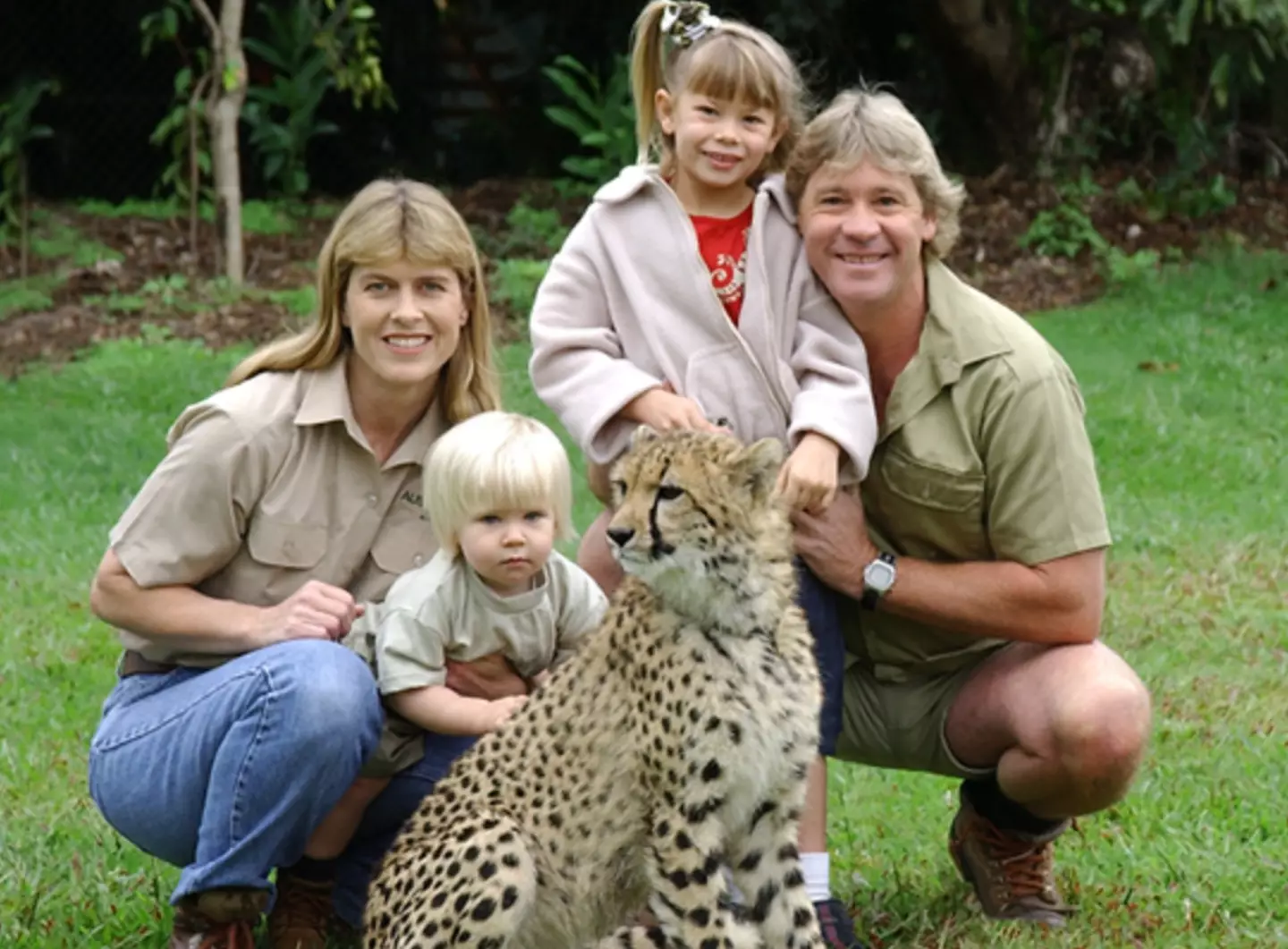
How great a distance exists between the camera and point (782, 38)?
11617 mm

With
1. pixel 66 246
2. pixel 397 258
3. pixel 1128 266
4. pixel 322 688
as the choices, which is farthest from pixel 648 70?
pixel 66 246

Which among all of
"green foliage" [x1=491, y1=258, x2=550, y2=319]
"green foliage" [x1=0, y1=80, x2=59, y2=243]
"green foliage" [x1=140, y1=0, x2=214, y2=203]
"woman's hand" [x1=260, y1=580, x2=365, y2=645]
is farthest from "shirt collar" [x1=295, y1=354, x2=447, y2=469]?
"green foliage" [x1=0, y1=80, x2=59, y2=243]

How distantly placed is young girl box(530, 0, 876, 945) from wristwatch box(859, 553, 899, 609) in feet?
0.29

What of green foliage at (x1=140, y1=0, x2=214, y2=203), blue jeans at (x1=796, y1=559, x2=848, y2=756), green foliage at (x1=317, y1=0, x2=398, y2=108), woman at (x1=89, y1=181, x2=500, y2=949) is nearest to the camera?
woman at (x1=89, y1=181, x2=500, y2=949)

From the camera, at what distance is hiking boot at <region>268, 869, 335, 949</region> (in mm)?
3713

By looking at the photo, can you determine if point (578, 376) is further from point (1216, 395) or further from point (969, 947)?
point (1216, 395)

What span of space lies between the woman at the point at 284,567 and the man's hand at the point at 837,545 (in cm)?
65

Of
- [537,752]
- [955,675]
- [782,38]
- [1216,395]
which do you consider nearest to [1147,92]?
[782,38]

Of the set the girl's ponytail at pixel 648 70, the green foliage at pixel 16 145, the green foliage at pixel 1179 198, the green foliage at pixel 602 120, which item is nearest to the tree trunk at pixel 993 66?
the green foliage at pixel 1179 198

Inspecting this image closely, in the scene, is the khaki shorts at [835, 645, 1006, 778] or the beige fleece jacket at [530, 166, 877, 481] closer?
the beige fleece jacket at [530, 166, 877, 481]

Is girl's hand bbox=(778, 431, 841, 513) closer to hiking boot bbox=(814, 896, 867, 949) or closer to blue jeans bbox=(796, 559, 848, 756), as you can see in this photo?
blue jeans bbox=(796, 559, 848, 756)

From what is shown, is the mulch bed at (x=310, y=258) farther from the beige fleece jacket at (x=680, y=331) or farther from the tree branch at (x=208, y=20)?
the beige fleece jacket at (x=680, y=331)

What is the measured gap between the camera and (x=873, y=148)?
11.9 feet

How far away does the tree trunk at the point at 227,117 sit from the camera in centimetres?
1009
